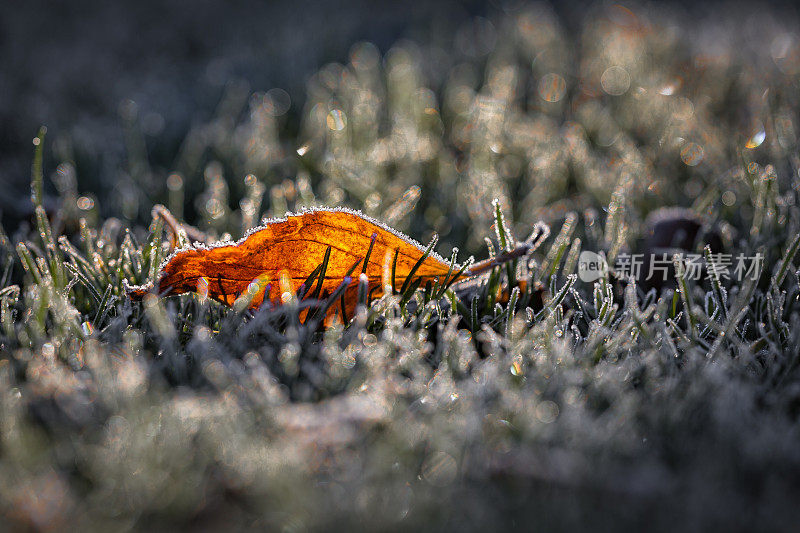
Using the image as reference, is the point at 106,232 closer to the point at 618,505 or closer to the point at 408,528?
the point at 408,528

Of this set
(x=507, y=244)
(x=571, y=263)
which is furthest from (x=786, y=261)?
(x=507, y=244)

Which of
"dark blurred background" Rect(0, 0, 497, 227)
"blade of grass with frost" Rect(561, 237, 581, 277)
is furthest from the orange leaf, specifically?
"dark blurred background" Rect(0, 0, 497, 227)

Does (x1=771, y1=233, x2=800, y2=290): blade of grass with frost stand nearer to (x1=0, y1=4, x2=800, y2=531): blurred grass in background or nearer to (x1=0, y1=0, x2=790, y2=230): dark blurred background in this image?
(x1=0, y1=4, x2=800, y2=531): blurred grass in background

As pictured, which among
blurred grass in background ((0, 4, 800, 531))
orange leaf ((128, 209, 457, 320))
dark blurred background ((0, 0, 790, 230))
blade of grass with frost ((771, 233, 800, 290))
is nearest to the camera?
blurred grass in background ((0, 4, 800, 531))

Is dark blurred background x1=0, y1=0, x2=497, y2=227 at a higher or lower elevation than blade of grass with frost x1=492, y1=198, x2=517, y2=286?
higher

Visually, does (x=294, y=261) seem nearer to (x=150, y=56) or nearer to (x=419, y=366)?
(x=419, y=366)

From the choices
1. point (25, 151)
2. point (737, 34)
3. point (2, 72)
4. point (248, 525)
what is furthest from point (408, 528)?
point (737, 34)
